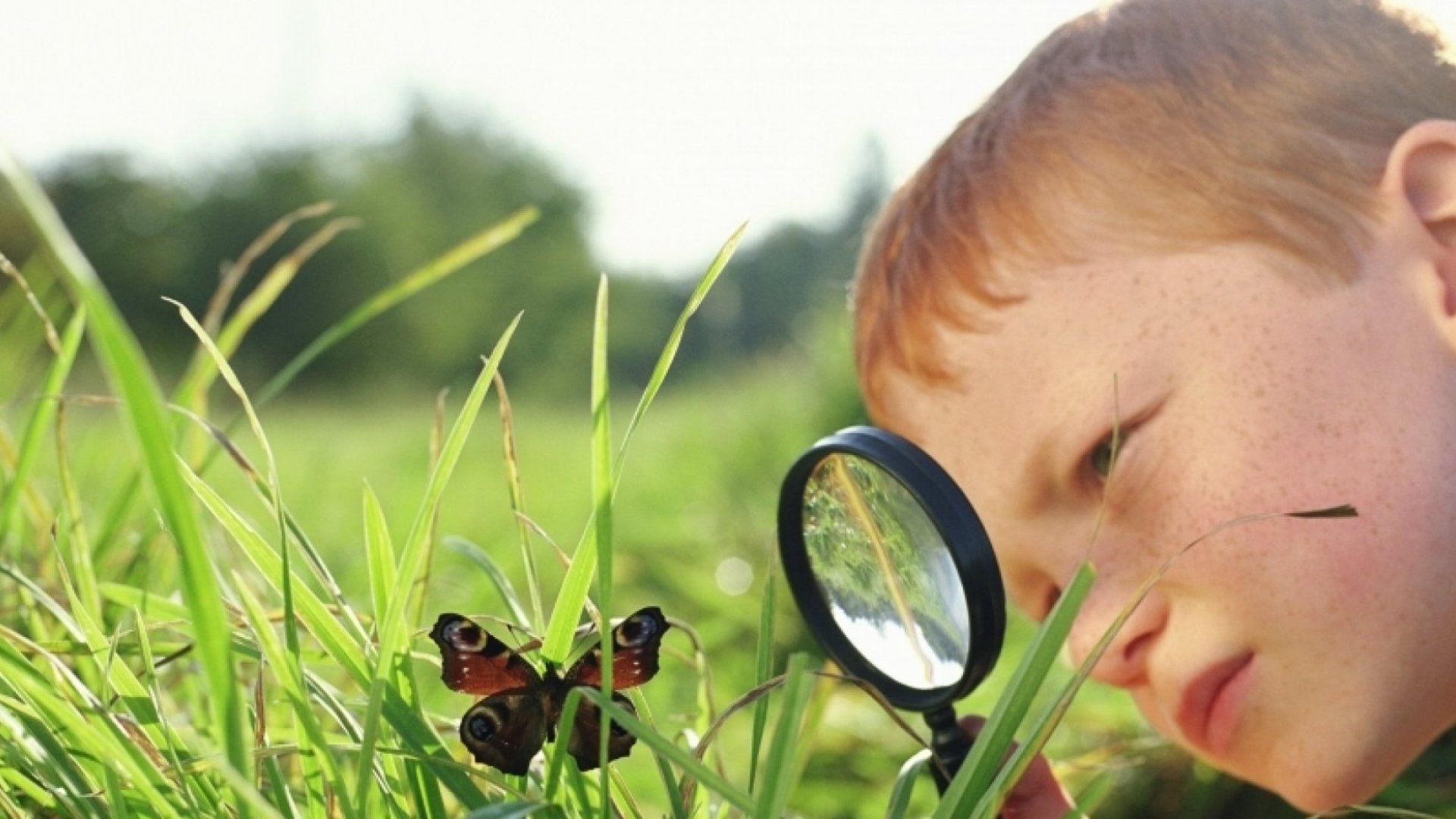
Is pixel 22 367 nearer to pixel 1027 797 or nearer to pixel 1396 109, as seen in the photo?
pixel 1027 797

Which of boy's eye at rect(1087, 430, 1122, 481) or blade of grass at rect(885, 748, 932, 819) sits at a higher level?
blade of grass at rect(885, 748, 932, 819)

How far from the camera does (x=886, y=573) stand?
91 cm

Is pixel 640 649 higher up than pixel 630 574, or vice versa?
pixel 640 649

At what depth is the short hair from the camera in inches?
43.9

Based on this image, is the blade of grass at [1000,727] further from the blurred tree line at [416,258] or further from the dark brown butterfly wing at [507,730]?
the blurred tree line at [416,258]

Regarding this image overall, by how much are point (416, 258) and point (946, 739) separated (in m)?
23.1

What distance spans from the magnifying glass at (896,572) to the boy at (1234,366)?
0.15 metres

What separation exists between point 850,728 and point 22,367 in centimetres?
123

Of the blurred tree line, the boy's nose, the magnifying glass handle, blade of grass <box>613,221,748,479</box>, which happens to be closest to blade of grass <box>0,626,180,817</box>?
blade of grass <box>613,221,748,479</box>

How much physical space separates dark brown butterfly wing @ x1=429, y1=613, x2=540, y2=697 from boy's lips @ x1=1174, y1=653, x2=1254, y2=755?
681 mm

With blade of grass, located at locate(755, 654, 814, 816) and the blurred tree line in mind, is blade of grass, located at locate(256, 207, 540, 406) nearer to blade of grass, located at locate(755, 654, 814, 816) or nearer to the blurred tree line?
blade of grass, located at locate(755, 654, 814, 816)

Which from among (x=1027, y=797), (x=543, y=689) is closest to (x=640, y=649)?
(x=543, y=689)

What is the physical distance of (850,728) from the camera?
6.28 ft

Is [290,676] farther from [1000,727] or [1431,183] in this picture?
[1431,183]
